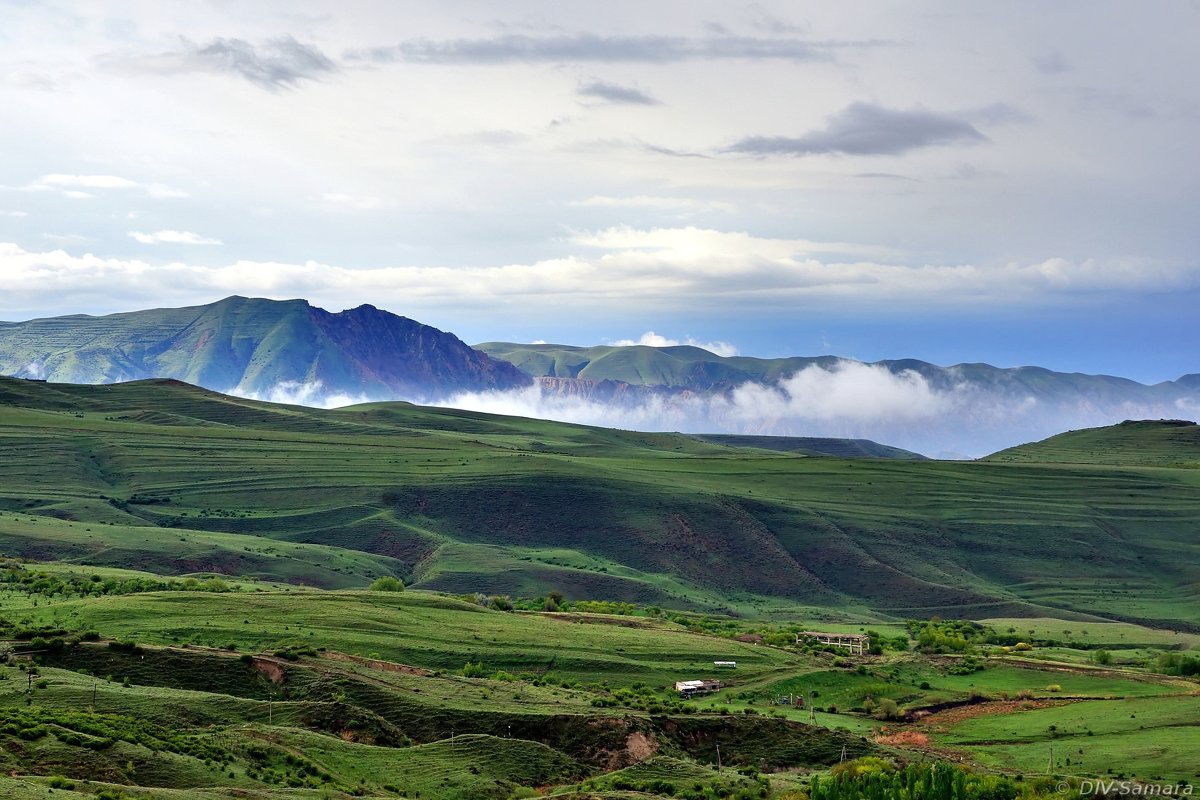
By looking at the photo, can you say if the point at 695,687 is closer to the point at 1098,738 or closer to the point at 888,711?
the point at 888,711

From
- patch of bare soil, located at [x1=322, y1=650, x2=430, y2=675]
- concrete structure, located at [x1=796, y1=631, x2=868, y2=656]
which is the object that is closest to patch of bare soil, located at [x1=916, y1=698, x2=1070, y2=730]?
concrete structure, located at [x1=796, y1=631, x2=868, y2=656]

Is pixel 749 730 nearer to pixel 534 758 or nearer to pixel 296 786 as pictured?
pixel 534 758

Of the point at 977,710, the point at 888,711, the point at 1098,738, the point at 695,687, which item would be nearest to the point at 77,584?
the point at 695,687

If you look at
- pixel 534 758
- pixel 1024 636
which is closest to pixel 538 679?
pixel 534 758

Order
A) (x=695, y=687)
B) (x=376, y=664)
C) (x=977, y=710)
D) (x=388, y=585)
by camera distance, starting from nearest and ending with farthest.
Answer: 1. (x=376, y=664)
2. (x=977, y=710)
3. (x=695, y=687)
4. (x=388, y=585)

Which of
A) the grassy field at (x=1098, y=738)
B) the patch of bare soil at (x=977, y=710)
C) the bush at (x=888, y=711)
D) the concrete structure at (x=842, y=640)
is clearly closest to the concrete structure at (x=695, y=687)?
the bush at (x=888, y=711)

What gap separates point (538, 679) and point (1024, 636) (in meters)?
91.7

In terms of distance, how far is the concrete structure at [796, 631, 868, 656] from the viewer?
6211 inches

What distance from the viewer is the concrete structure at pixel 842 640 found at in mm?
157750

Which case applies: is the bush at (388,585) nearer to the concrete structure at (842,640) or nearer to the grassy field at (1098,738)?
the concrete structure at (842,640)

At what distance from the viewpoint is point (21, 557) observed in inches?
7667

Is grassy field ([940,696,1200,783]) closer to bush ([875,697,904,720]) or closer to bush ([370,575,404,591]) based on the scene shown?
bush ([875,697,904,720])

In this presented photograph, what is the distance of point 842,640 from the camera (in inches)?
6398

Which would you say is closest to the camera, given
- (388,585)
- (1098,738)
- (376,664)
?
(1098,738)
